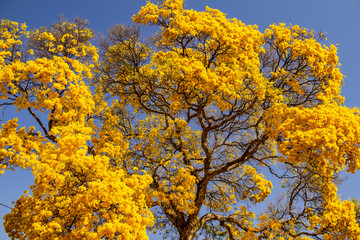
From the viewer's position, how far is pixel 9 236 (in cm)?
785

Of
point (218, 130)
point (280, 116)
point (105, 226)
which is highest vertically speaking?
point (218, 130)

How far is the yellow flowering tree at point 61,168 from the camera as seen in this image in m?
7.07

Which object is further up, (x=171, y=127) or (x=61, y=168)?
(x=171, y=127)

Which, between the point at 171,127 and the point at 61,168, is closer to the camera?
the point at 61,168

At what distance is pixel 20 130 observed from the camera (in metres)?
Result: 9.32

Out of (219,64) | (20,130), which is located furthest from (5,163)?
(219,64)

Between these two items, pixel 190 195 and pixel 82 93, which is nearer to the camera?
pixel 82 93

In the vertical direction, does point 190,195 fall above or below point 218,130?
below

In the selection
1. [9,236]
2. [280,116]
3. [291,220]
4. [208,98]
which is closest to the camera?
[9,236]

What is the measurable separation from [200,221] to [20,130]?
7.84 m

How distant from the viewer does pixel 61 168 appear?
7336 mm

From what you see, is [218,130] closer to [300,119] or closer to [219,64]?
[219,64]

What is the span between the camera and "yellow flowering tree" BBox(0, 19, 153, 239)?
7074 millimetres

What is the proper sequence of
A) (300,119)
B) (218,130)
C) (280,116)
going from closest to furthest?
(300,119) < (280,116) < (218,130)
